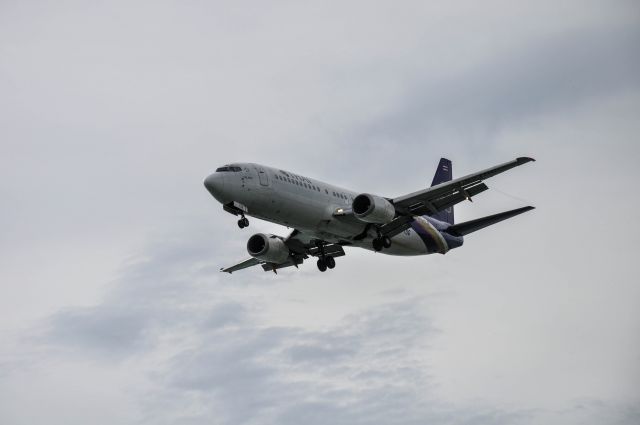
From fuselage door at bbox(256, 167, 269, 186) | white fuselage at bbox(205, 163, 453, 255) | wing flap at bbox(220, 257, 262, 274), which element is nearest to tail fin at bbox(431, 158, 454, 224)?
white fuselage at bbox(205, 163, 453, 255)

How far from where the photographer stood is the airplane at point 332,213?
162ft

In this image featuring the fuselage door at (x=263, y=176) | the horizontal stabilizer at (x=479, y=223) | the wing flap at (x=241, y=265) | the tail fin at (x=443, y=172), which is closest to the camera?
the fuselage door at (x=263, y=176)

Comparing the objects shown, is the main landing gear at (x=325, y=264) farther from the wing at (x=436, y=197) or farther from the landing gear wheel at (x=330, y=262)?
the wing at (x=436, y=197)

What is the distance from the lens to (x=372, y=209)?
5109 cm

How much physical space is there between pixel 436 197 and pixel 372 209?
13.7 ft

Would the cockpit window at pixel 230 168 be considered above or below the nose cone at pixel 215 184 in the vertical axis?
above

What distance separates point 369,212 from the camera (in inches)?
2013

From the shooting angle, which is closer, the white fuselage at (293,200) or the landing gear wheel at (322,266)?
the white fuselage at (293,200)

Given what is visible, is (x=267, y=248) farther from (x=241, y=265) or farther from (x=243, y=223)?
(x=243, y=223)

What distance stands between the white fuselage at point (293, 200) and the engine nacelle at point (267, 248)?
2310 mm

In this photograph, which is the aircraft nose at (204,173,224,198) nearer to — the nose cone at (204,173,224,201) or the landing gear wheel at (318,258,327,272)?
the nose cone at (204,173,224,201)

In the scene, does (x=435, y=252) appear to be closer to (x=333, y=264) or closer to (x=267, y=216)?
(x=333, y=264)

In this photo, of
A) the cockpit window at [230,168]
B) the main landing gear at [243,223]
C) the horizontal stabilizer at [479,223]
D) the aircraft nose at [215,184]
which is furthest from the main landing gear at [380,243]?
the aircraft nose at [215,184]

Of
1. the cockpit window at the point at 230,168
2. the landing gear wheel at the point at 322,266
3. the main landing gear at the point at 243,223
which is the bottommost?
the landing gear wheel at the point at 322,266
